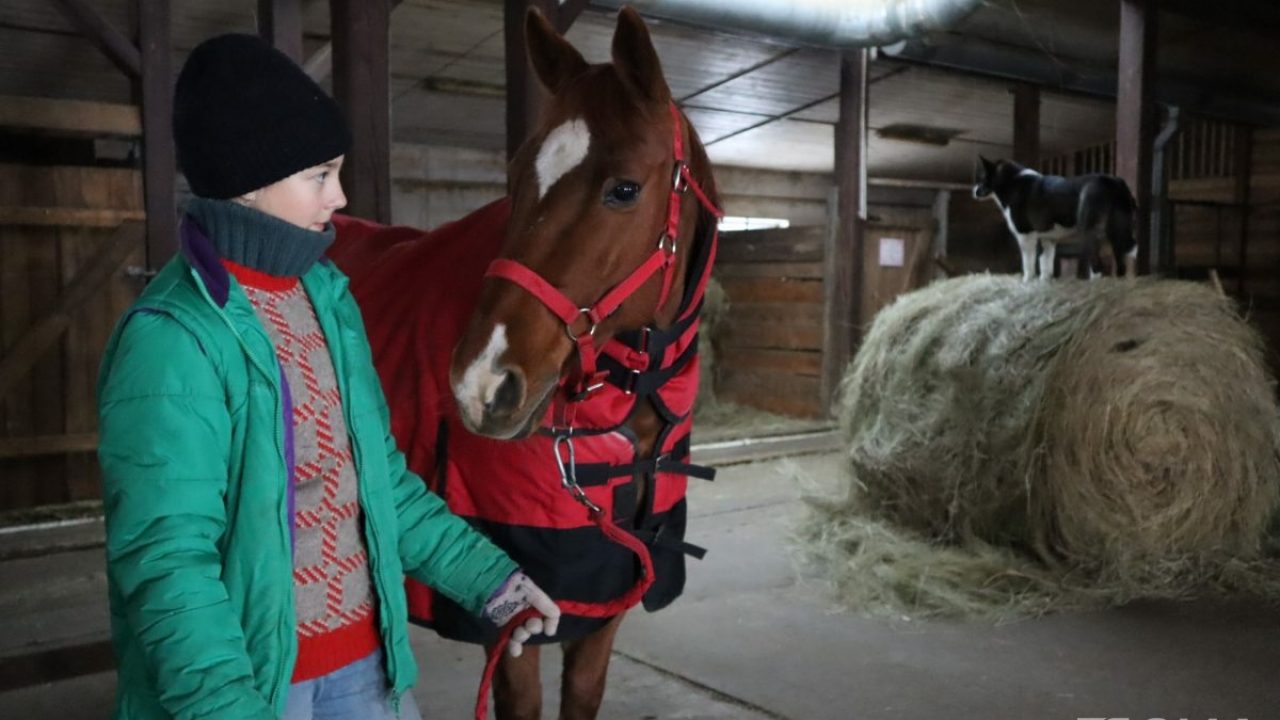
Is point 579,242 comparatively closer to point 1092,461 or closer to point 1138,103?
point 1092,461

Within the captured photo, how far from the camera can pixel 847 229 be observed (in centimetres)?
561

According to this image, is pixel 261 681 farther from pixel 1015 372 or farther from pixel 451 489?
pixel 1015 372

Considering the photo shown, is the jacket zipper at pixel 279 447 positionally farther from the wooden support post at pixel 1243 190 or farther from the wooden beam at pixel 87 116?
the wooden support post at pixel 1243 190

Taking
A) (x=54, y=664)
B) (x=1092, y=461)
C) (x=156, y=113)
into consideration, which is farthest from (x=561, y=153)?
(x=156, y=113)

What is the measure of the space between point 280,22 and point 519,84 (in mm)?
767

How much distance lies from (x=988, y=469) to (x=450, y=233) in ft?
6.97

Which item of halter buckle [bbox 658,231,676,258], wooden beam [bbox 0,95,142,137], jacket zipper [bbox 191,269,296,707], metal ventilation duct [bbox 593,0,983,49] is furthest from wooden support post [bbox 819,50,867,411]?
jacket zipper [bbox 191,269,296,707]

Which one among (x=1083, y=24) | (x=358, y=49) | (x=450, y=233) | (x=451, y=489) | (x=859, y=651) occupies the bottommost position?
(x=859, y=651)

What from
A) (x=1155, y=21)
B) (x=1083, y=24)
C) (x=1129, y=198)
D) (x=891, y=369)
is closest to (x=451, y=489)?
(x=891, y=369)

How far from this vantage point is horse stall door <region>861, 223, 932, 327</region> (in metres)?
5.80

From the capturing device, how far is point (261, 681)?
3.05ft

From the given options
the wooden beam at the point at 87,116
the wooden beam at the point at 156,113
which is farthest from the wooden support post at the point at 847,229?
the wooden beam at the point at 87,116

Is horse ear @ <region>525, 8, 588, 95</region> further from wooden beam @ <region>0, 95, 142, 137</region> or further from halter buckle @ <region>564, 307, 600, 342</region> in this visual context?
wooden beam @ <region>0, 95, 142, 137</region>

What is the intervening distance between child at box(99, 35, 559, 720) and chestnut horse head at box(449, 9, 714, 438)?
0.50 ft
